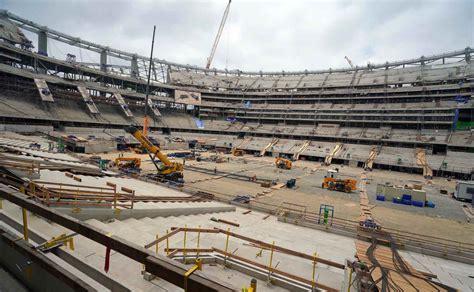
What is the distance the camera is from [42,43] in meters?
59.6

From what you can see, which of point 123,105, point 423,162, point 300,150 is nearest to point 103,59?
point 123,105

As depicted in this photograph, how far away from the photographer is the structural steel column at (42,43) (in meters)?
59.5

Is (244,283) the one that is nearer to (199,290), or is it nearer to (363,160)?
(199,290)

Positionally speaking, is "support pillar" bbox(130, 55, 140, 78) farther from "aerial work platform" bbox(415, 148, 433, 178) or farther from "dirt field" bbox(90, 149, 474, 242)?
"aerial work platform" bbox(415, 148, 433, 178)

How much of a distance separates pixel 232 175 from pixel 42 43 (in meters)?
64.6

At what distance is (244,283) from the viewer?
18.7 feet

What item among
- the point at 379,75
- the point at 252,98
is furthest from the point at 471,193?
the point at 252,98

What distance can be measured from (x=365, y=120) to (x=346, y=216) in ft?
169

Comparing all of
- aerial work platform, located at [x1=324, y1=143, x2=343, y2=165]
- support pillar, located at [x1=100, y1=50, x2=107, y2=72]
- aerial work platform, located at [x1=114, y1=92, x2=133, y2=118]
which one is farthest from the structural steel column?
aerial work platform, located at [x1=324, y1=143, x2=343, y2=165]

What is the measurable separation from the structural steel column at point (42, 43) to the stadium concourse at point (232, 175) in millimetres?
331

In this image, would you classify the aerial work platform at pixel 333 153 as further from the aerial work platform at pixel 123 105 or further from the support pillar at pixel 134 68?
the support pillar at pixel 134 68

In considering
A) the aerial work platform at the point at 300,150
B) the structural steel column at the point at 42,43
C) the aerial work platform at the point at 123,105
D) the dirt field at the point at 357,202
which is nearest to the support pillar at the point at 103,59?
the aerial work platform at the point at 123,105

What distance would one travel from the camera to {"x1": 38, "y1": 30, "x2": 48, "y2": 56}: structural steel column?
5950 centimetres

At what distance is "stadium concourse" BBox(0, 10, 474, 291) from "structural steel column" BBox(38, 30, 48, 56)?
0.33 metres
